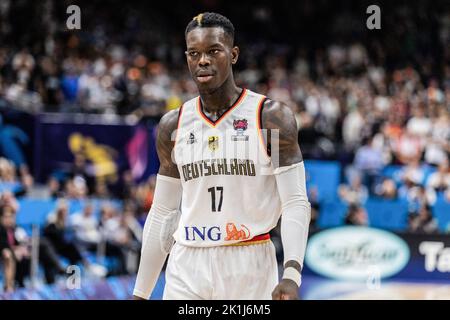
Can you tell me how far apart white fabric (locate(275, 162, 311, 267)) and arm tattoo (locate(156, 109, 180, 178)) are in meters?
0.68

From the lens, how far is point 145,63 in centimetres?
2194

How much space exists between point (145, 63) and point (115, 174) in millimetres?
5121

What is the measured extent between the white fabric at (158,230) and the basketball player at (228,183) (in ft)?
0.53

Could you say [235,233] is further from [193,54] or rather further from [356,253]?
[356,253]

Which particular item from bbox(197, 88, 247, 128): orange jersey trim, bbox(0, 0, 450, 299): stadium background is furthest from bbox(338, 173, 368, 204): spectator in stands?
bbox(197, 88, 247, 128): orange jersey trim

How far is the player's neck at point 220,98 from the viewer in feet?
18.4

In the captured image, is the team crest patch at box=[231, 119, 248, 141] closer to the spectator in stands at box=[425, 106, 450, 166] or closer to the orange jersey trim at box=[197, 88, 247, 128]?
the orange jersey trim at box=[197, 88, 247, 128]

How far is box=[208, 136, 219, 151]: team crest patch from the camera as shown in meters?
5.57

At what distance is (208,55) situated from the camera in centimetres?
543

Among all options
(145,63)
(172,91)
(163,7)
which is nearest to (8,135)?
(172,91)

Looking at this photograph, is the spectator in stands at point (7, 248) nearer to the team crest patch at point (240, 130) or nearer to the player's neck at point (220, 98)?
the player's neck at point (220, 98)

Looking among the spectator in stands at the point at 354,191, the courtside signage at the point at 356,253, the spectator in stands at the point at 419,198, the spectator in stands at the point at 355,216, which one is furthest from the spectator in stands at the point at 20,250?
the spectator in stands at the point at 419,198

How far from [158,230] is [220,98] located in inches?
34.4

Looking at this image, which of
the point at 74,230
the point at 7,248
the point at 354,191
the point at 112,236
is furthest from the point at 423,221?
the point at 7,248
